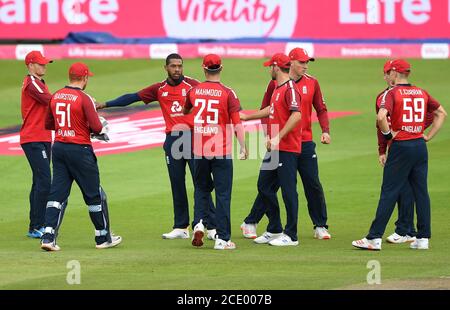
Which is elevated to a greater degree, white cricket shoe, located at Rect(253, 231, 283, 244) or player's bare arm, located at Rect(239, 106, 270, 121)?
player's bare arm, located at Rect(239, 106, 270, 121)

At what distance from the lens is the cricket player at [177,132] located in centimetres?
1494

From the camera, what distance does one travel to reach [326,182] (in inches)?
760

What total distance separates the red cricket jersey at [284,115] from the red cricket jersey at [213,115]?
51 centimetres

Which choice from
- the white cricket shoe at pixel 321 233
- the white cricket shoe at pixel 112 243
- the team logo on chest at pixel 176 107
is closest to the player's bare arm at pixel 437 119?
the white cricket shoe at pixel 321 233

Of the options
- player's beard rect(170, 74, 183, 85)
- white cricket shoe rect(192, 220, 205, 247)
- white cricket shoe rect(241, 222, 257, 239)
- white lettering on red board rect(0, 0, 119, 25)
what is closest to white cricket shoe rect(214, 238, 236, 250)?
white cricket shoe rect(192, 220, 205, 247)

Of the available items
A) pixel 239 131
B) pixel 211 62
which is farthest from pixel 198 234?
pixel 211 62

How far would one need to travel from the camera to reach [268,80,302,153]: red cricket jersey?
14.0 metres

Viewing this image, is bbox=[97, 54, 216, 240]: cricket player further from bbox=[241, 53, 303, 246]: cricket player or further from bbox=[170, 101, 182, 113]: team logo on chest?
bbox=[241, 53, 303, 246]: cricket player

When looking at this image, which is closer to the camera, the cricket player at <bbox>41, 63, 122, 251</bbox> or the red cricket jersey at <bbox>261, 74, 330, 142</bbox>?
the cricket player at <bbox>41, 63, 122, 251</bbox>

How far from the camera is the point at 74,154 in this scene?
45.1 ft

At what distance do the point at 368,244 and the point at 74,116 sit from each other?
371cm

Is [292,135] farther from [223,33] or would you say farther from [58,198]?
[223,33]

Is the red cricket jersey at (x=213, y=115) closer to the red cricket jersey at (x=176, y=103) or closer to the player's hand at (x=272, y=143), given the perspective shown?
the player's hand at (x=272, y=143)

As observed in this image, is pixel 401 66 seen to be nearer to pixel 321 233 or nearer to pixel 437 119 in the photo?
pixel 437 119
